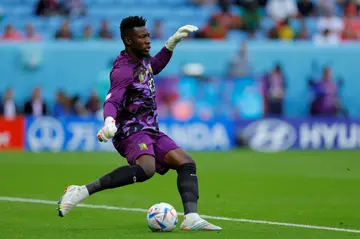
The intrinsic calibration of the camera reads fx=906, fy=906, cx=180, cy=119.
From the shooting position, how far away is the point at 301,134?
2386 cm

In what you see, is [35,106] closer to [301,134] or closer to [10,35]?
[10,35]

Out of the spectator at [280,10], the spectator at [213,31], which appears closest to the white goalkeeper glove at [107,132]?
the spectator at [213,31]

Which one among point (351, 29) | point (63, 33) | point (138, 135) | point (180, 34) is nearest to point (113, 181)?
point (138, 135)

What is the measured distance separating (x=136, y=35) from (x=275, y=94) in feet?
52.9

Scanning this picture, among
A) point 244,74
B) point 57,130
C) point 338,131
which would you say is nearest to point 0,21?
point 57,130

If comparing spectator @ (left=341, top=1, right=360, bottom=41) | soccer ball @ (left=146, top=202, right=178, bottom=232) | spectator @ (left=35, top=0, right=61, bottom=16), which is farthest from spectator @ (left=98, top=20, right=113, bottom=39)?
soccer ball @ (left=146, top=202, right=178, bottom=232)

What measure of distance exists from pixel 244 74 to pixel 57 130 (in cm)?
579

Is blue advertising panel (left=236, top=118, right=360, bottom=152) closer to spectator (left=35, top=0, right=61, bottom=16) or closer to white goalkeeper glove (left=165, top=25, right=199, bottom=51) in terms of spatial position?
spectator (left=35, top=0, right=61, bottom=16)

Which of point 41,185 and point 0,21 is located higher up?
point 0,21

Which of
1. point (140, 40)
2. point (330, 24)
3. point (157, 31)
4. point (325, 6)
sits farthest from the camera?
point (325, 6)

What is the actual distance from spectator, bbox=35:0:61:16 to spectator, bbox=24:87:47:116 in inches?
112

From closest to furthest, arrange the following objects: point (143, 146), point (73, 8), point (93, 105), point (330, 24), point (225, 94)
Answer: point (143, 146) < point (93, 105) < point (225, 94) < point (73, 8) < point (330, 24)

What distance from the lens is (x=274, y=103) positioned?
24734 millimetres

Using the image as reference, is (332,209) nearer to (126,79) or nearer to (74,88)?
(126,79)
